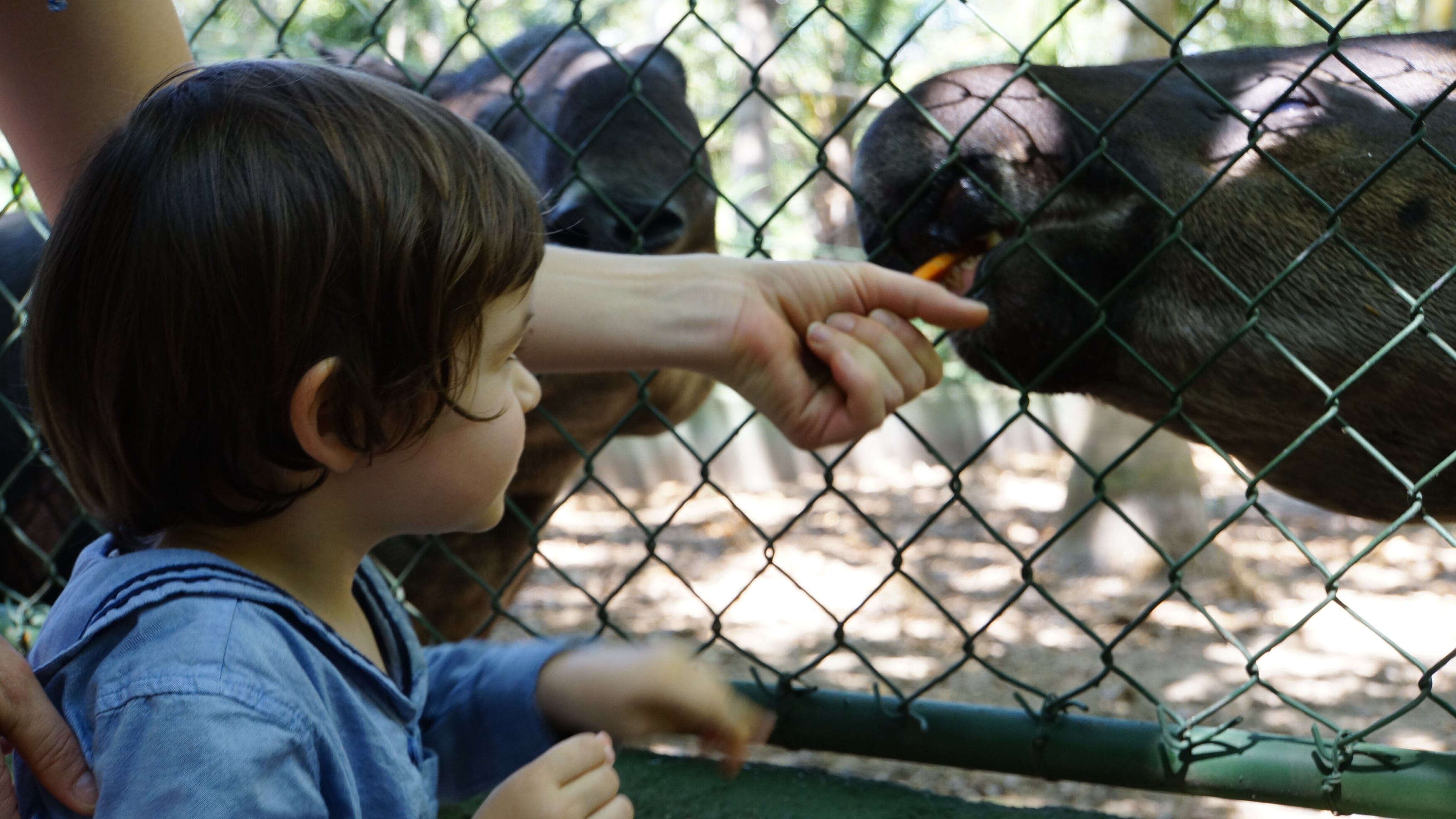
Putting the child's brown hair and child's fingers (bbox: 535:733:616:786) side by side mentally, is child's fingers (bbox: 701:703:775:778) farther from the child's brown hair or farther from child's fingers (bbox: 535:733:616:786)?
the child's brown hair

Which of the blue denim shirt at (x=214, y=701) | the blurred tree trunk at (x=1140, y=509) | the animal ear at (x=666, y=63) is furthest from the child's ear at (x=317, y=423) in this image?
the blurred tree trunk at (x=1140, y=509)

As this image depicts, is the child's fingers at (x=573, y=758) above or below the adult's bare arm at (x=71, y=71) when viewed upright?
below

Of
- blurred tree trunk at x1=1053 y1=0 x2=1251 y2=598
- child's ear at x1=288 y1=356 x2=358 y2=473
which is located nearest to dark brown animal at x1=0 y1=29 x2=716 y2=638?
child's ear at x1=288 y1=356 x2=358 y2=473

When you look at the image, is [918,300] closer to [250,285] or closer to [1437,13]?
[250,285]

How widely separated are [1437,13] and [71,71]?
8177 millimetres

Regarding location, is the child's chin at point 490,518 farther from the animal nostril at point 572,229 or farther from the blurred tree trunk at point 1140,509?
the blurred tree trunk at point 1140,509

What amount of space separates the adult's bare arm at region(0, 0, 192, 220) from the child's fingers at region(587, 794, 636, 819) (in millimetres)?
1245

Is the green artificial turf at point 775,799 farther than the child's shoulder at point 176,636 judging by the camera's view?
Yes

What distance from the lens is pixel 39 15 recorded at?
1823mm

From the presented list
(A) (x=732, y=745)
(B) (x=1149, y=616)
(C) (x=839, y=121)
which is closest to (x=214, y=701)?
(A) (x=732, y=745)

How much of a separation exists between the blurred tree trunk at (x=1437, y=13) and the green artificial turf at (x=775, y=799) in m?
6.59

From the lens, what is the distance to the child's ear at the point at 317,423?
1.32m

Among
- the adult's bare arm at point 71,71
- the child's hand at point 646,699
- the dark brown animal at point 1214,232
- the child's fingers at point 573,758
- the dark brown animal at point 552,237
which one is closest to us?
the child's fingers at point 573,758

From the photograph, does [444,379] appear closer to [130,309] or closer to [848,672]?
[130,309]
